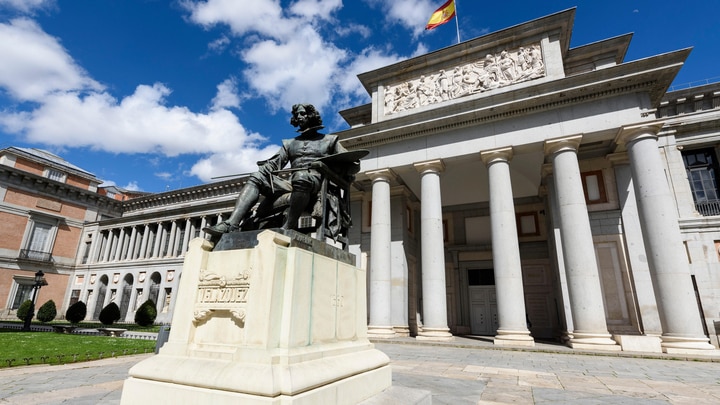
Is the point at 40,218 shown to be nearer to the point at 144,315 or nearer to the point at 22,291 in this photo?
the point at 22,291

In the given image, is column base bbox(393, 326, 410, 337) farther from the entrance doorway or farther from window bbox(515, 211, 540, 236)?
window bbox(515, 211, 540, 236)

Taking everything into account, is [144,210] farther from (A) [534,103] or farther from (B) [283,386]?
(B) [283,386]

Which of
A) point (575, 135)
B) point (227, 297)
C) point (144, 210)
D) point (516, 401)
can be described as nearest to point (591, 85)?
point (575, 135)

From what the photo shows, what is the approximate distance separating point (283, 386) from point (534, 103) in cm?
1627

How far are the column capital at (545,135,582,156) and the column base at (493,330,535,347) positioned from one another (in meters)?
7.76

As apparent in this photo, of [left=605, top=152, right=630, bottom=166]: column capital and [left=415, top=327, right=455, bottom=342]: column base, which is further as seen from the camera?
[left=605, top=152, right=630, bottom=166]: column capital

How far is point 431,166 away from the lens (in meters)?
17.3

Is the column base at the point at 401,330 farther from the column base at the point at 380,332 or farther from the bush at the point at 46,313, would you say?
the bush at the point at 46,313

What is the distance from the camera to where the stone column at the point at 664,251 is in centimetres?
1164

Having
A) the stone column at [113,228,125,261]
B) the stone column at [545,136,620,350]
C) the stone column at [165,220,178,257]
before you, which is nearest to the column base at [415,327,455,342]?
the stone column at [545,136,620,350]

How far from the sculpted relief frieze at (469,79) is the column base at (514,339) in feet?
37.4

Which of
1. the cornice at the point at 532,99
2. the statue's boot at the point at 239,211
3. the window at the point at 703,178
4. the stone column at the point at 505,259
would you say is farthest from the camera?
the window at the point at 703,178

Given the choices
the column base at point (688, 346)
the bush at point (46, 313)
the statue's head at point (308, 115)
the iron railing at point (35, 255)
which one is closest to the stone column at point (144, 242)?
the iron railing at point (35, 255)

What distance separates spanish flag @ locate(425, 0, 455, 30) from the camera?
1998cm
